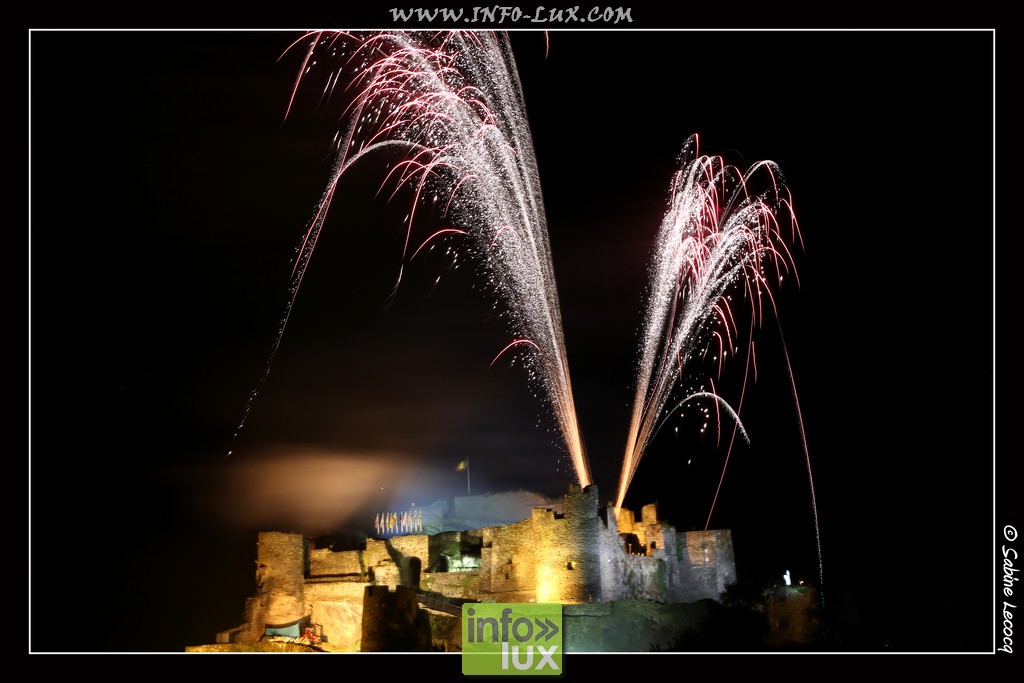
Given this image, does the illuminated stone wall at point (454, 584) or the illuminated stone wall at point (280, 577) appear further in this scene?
the illuminated stone wall at point (280, 577)

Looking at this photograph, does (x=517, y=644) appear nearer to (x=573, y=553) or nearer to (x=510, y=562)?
(x=573, y=553)

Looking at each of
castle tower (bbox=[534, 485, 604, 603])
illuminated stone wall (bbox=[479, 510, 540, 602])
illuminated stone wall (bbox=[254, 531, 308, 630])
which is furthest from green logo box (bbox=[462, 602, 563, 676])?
illuminated stone wall (bbox=[254, 531, 308, 630])

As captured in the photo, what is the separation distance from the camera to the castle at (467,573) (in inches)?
1235

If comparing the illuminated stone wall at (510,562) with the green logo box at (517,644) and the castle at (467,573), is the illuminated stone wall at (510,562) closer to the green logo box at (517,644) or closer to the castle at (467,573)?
the castle at (467,573)

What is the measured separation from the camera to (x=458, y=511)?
49.8 meters

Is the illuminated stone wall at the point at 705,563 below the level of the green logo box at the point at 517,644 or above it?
above

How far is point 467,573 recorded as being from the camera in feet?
120

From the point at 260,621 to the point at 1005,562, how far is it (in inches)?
1141

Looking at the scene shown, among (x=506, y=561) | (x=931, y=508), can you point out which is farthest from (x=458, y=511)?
(x=931, y=508)

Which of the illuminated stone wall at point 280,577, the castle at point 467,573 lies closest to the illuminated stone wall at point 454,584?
the castle at point 467,573

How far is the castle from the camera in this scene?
31.4 meters

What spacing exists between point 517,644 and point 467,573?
58.9ft

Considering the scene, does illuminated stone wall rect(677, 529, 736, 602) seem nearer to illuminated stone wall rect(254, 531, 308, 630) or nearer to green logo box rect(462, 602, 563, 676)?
illuminated stone wall rect(254, 531, 308, 630)

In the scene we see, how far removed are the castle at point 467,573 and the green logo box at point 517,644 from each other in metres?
Answer: 9.76
